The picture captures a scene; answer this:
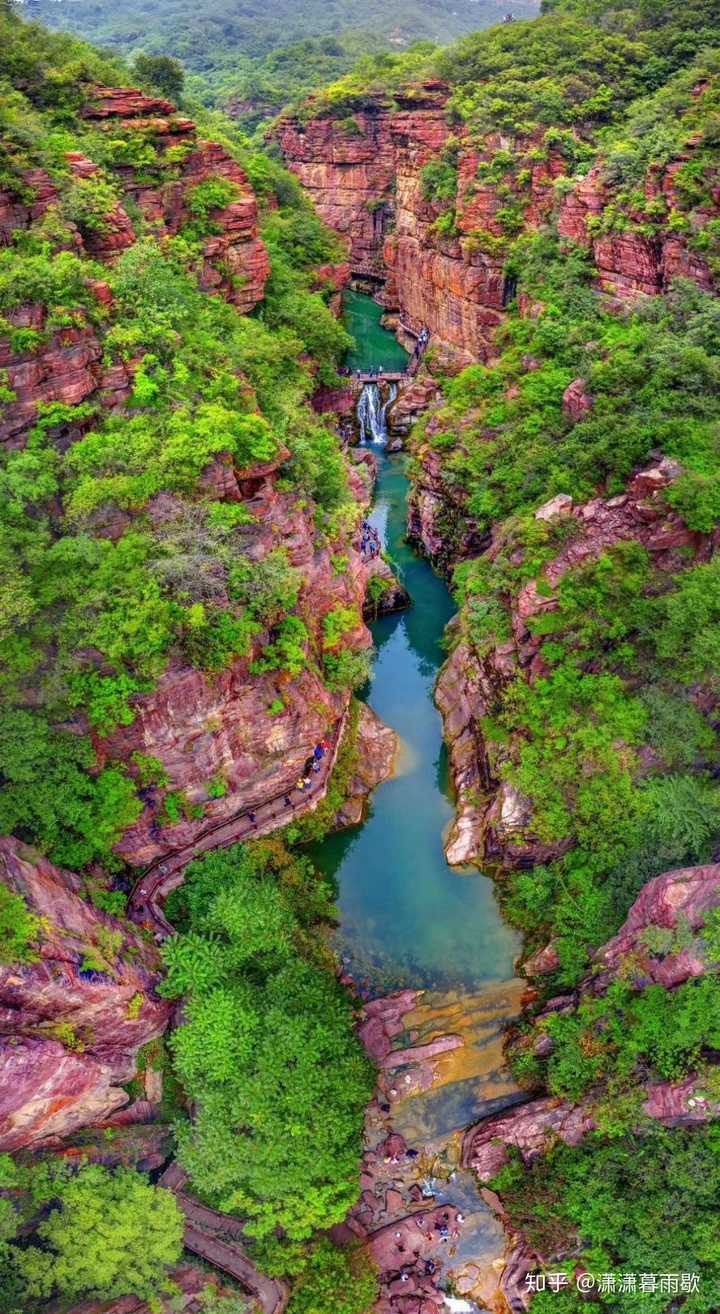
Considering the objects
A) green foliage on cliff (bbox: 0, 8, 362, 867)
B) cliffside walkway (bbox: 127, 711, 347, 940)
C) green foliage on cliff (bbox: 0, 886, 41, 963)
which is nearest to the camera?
green foliage on cliff (bbox: 0, 886, 41, 963)

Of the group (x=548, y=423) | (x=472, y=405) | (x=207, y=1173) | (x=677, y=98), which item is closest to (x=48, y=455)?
(x=207, y=1173)

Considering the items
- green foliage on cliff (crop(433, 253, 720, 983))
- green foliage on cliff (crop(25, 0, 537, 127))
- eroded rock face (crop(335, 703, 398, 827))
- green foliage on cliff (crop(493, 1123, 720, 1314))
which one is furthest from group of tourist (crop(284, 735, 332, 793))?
green foliage on cliff (crop(25, 0, 537, 127))

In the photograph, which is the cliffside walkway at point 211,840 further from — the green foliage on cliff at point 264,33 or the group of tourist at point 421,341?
the green foliage on cliff at point 264,33

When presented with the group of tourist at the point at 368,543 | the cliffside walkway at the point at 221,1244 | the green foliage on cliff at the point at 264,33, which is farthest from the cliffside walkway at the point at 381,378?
the cliffside walkway at the point at 221,1244

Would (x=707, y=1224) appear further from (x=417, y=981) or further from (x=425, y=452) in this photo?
(x=425, y=452)

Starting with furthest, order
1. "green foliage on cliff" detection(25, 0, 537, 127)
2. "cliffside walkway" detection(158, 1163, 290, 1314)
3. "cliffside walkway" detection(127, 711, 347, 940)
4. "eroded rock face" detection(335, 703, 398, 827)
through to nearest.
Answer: "green foliage on cliff" detection(25, 0, 537, 127), "eroded rock face" detection(335, 703, 398, 827), "cliffside walkway" detection(127, 711, 347, 940), "cliffside walkway" detection(158, 1163, 290, 1314)

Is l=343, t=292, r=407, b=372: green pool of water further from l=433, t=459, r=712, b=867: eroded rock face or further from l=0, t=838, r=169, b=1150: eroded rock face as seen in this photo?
l=0, t=838, r=169, b=1150: eroded rock face

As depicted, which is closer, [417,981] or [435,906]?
[417,981]
